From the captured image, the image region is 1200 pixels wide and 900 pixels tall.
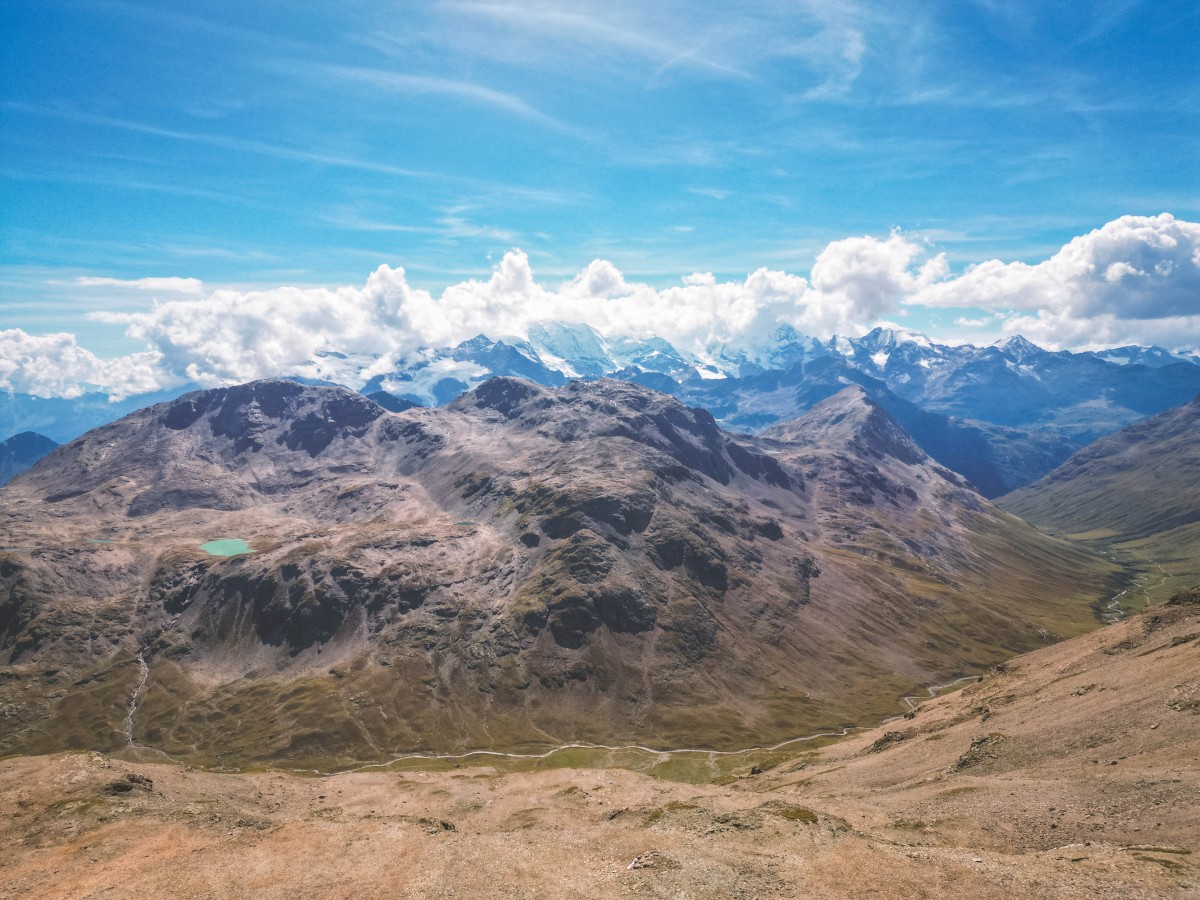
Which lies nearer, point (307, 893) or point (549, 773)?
point (307, 893)

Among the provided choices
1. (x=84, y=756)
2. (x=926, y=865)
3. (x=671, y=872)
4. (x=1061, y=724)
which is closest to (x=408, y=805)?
(x=84, y=756)

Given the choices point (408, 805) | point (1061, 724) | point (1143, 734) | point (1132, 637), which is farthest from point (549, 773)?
point (1132, 637)

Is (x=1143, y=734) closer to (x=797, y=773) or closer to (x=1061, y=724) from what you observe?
(x=1061, y=724)

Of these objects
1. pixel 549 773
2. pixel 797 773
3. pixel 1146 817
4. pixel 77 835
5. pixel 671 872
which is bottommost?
pixel 549 773

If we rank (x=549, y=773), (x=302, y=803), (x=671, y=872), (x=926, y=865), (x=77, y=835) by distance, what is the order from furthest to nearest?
1. (x=549, y=773)
2. (x=302, y=803)
3. (x=77, y=835)
4. (x=671, y=872)
5. (x=926, y=865)

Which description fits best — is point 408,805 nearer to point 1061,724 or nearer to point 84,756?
point 84,756

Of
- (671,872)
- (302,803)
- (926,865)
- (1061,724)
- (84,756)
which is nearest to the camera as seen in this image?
(926,865)

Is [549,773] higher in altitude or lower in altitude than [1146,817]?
lower
